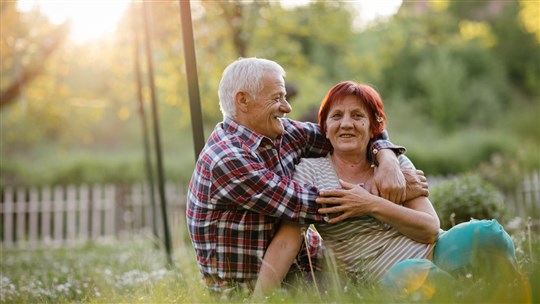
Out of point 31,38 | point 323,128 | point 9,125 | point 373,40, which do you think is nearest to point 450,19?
point 373,40

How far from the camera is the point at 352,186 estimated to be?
3.11m

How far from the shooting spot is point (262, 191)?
304 centimetres

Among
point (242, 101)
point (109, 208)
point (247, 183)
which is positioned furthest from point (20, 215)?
point (247, 183)

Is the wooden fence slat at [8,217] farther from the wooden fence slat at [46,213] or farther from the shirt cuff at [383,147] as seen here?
the shirt cuff at [383,147]

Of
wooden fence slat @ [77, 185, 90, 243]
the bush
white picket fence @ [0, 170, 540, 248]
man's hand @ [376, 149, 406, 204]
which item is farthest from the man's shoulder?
wooden fence slat @ [77, 185, 90, 243]

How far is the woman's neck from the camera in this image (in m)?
3.37

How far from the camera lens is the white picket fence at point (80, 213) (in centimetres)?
1306

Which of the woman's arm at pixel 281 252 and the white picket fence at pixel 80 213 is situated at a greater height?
the woman's arm at pixel 281 252

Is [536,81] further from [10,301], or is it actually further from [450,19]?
[10,301]

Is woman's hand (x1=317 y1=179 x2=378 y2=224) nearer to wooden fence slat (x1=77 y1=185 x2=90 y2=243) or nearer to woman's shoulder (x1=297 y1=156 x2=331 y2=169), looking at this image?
woman's shoulder (x1=297 y1=156 x2=331 y2=169)

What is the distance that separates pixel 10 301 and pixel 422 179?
248 cm

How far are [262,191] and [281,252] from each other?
0.32 meters

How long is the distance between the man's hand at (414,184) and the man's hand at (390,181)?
0.05m

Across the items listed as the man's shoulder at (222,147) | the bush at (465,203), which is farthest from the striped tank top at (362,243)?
the bush at (465,203)
